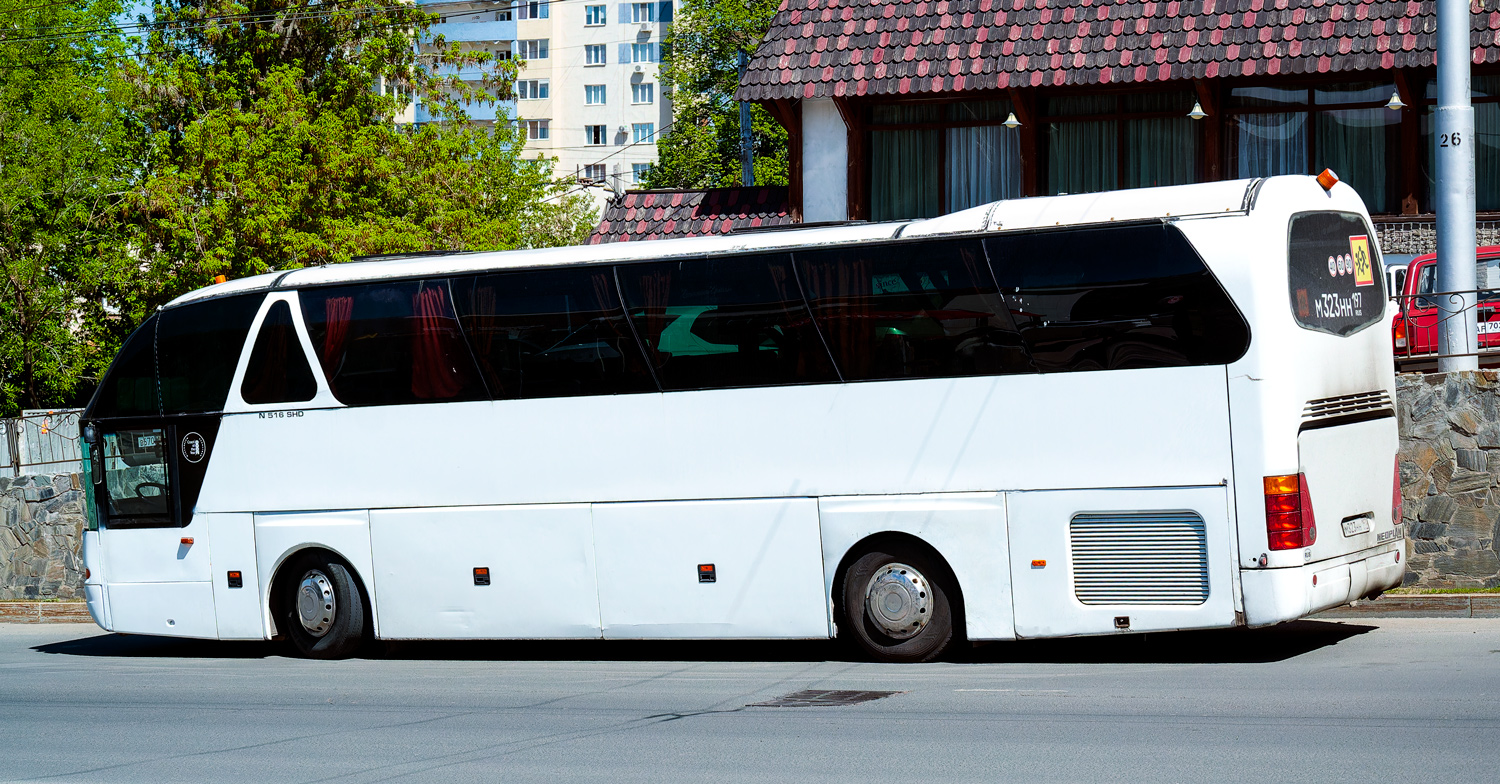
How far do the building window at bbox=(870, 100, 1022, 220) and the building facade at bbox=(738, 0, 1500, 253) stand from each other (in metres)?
0.02

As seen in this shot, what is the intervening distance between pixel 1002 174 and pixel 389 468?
10.8 metres

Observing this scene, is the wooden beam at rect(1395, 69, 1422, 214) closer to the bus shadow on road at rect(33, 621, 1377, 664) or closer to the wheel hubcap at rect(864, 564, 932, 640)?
the bus shadow on road at rect(33, 621, 1377, 664)

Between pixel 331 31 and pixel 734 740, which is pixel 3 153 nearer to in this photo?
pixel 331 31

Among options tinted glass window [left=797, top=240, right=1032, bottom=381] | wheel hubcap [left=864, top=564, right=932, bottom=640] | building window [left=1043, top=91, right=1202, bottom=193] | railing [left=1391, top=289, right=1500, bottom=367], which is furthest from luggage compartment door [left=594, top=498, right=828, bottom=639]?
building window [left=1043, top=91, right=1202, bottom=193]

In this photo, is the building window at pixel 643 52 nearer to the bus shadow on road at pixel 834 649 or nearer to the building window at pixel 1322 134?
the building window at pixel 1322 134

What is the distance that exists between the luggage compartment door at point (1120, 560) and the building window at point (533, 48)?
80.1 m

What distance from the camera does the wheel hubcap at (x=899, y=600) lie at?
11.5 metres

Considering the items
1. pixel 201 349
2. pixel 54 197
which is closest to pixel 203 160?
pixel 54 197

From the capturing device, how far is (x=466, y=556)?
508 inches

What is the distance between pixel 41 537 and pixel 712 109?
37.0 m

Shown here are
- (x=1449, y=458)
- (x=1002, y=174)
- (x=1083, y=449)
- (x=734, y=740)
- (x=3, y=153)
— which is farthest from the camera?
(x=3, y=153)

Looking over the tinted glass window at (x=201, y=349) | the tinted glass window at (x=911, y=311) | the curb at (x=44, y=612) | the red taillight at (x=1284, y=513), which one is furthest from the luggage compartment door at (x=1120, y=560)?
the curb at (x=44, y=612)

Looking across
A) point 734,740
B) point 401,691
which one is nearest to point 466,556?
point 401,691

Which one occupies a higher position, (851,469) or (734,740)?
(851,469)
